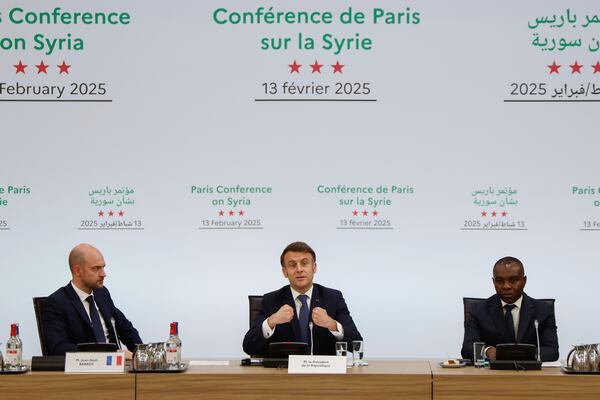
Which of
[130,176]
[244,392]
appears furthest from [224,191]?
[244,392]

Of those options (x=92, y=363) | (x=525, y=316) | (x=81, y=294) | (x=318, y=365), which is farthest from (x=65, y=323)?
(x=525, y=316)

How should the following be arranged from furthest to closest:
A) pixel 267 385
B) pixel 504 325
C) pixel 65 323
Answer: pixel 504 325
pixel 65 323
pixel 267 385

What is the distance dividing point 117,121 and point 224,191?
815mm

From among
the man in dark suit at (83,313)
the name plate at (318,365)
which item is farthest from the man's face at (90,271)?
the name plate at (318,365)

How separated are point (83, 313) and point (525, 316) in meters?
2.21

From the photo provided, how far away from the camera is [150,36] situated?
5.81 meters

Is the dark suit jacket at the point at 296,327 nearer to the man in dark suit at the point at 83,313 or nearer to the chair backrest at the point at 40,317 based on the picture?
the man in dark suit at the point at 83,313

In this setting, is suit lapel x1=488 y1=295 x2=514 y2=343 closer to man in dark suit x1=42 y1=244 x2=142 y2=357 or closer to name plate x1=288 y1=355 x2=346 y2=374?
name plate x1=288 y1=355 x2=346 y2=374

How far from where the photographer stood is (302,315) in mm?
4633

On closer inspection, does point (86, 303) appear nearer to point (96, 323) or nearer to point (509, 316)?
point (96, 323)

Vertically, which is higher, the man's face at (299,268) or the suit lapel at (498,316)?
the man's face at (299,268)

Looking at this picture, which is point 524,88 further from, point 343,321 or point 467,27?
point 343,321

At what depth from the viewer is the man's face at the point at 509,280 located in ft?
15.2

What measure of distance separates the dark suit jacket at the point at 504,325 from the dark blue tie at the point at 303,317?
785 mm
